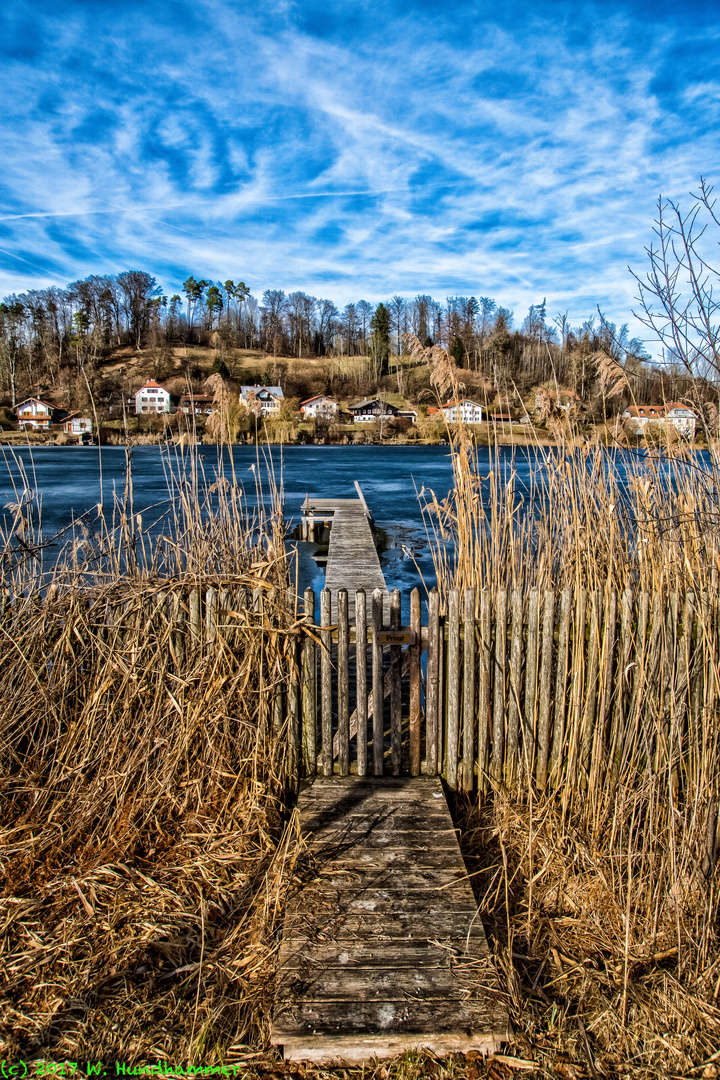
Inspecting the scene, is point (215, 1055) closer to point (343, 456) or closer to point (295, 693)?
point (295, 693)

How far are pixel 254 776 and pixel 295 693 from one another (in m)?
0.47

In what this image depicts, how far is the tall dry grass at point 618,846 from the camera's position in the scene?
6.89 feet

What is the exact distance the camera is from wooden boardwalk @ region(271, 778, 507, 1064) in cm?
196

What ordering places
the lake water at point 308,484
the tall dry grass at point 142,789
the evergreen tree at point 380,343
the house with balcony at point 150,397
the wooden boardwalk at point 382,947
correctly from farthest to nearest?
the evergreen tree at point 380,343 < the house with balcony at point 150,397 < the lake water at point 308,484 < the tall dry grass at point 142,789 < the wooden boardwalk at point 382,947

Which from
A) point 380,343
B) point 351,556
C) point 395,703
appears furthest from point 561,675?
point 380,343

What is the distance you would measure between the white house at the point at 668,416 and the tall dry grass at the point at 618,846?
0.21m

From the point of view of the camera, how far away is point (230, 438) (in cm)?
556

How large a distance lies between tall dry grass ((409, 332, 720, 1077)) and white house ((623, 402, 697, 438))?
21cm

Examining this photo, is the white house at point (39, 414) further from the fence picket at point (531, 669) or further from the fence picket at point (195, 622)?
the fence picket at point (531, 669)

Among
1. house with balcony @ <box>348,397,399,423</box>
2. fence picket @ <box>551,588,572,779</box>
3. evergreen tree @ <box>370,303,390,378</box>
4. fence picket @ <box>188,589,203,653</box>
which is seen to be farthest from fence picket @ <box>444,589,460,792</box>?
evergreen tree @ <box>370,303,390,378</box>

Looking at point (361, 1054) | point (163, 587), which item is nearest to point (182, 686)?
point (163, 587)

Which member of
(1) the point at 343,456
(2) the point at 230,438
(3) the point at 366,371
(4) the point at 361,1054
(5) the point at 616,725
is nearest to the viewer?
(4) the point at 361,1054

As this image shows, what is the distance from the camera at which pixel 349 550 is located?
9.75 m

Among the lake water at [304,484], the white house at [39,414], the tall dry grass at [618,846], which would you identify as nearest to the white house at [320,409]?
the lake water at [304,484]
